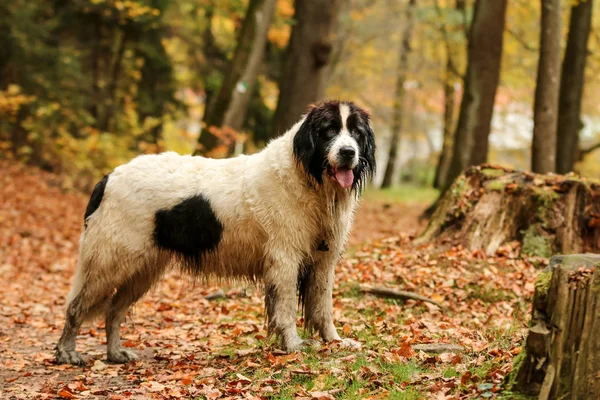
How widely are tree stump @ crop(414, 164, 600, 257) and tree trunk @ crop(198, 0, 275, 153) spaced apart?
7.18 meters

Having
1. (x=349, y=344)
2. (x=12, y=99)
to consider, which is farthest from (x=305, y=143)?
(x=12, y=99)

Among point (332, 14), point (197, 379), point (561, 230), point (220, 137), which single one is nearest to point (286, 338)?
point (197, 379)

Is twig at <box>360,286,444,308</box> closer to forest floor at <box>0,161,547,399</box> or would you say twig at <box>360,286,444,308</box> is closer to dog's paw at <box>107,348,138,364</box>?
forest floor at <box>0,161,547,399</box>

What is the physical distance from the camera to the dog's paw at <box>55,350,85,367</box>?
6520 millimetres

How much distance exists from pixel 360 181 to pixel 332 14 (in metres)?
10.4

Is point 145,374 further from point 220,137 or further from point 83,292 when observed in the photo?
point 220,137

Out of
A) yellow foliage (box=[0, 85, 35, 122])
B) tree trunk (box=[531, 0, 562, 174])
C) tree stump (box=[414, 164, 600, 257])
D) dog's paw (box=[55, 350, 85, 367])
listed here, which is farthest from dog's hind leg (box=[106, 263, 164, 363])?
yellow foliage (box=[0, 85, 35, 122])

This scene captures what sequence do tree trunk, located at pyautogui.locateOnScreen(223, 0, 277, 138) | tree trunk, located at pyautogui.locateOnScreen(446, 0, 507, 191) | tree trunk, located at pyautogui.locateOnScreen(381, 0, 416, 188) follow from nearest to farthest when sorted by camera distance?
tree trunk, located at pyautogui.locateOnScreen(446, 0, 507, 191) < tree trunk, located at pyautogui.locateOnScreen(223, 0, 277, 138) < tree trunk, located at pyautogui.locateOnScreen(381, 0, 416, 188)

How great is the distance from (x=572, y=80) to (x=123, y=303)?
13774mm

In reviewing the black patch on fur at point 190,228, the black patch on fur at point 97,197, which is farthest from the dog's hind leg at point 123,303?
the black patch on fur at point 97,197

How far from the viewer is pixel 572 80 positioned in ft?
56.0

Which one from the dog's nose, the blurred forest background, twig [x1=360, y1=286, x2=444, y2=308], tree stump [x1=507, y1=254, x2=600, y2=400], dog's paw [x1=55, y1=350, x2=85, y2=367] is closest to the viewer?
tree stump [x1=507, y1=254, x2=600, y2=400]

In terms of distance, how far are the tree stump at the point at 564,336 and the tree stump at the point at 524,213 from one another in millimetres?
5107

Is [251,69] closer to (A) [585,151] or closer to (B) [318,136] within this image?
(B) [318,136]
